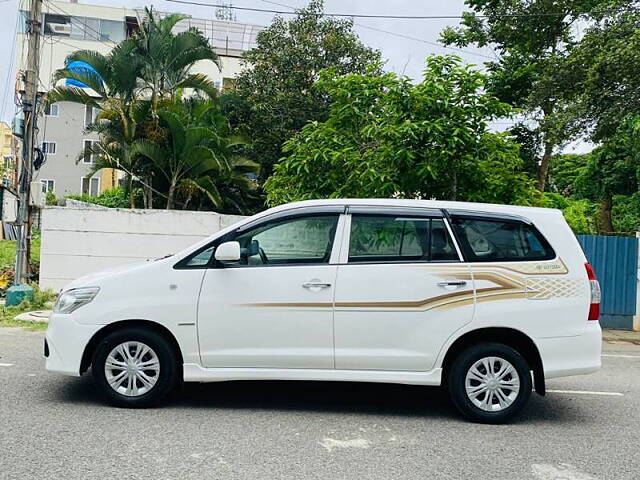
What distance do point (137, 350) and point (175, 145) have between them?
13566 millimetres

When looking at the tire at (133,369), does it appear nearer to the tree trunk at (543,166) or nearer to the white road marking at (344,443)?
the white road marking at (344,443)

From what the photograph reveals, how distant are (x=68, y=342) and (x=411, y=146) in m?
6.89

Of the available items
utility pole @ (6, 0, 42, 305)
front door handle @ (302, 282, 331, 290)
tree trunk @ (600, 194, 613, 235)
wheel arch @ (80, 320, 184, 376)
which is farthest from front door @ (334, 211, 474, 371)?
tree trunk @ (600, 194, 613, 235)

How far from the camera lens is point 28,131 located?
12.2 m

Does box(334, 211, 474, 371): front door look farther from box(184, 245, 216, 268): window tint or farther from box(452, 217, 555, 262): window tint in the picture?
box(184, 245, 216, 268): window tint

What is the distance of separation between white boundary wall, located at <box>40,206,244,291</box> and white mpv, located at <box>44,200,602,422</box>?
7.06 m

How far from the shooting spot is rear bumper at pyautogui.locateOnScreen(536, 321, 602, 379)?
5488mm

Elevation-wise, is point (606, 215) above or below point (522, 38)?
below

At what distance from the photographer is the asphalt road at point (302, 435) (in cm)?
437

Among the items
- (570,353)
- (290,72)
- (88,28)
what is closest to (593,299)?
(570,353)

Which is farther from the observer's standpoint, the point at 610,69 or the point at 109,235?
the point at 109,235

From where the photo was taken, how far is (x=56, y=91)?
1761cm

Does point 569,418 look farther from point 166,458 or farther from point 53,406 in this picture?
point 53,406

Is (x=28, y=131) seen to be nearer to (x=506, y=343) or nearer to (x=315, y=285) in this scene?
(x=315, y=285)
